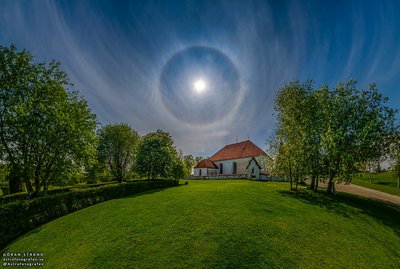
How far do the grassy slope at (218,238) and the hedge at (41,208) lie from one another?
1.58 meters

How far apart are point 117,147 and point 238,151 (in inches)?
1437

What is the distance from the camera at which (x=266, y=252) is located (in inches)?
375

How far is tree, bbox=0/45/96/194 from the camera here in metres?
18.0

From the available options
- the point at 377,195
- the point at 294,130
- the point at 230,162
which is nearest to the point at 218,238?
the point at 294,130

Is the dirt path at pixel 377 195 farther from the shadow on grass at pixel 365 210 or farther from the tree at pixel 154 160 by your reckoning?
the tree at pixel 154 160

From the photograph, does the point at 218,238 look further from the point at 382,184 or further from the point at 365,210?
the point at 382,184

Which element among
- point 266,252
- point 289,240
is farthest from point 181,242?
point 289,240

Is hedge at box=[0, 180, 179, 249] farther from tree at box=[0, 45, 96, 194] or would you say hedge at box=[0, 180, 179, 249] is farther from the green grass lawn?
the green grass lawn

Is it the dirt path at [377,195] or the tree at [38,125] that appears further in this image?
the dirt path at [377,195]

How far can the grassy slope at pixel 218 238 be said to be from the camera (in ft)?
29.9

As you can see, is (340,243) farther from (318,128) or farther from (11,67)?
(11,67)

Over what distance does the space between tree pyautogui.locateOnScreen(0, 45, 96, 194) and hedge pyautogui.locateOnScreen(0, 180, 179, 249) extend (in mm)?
3763

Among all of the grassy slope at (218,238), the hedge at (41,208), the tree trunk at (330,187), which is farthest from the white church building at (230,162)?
the grassy slope at (218,238)

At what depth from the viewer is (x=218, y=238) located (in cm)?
1041
